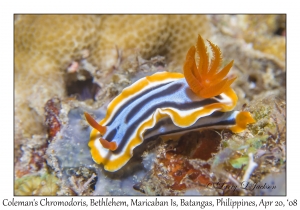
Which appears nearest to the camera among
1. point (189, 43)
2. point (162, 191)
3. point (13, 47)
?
point (162, 191)

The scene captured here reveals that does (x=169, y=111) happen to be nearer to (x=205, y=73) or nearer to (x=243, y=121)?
(x=205, y=73)

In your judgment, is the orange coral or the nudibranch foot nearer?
the orange coral

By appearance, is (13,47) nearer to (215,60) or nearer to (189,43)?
(189,43)

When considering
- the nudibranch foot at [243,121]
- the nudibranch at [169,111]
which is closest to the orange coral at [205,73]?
the nudibranch at [169,111]

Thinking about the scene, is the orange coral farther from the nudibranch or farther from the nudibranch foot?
the nudibranch foot

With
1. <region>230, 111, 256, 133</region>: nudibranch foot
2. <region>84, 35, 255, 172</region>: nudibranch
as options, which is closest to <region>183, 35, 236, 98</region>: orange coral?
<region>84, 35, 255, 172</region>: nudibranch

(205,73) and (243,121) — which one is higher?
(205,73)

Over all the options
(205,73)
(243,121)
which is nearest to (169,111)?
(205,73)
